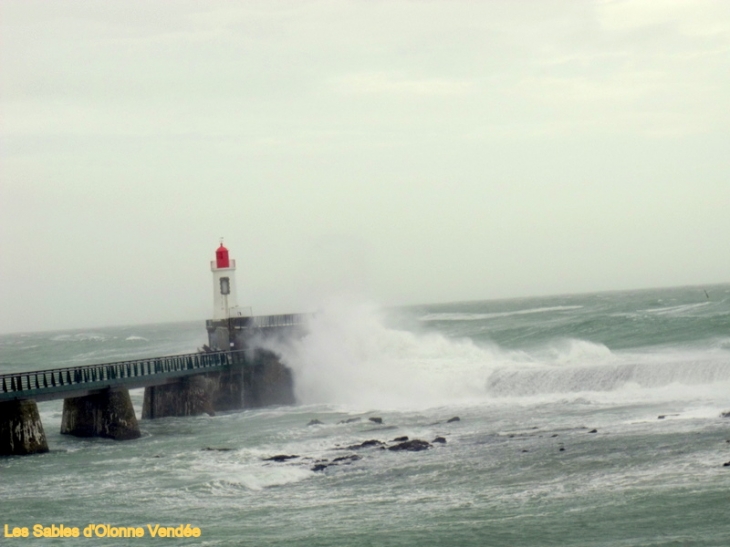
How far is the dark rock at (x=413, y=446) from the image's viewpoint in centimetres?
2202

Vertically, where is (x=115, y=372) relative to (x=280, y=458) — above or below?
above

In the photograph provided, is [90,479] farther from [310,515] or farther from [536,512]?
[536,512]

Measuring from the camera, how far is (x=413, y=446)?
22.2 m

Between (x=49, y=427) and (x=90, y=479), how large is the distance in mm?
12190

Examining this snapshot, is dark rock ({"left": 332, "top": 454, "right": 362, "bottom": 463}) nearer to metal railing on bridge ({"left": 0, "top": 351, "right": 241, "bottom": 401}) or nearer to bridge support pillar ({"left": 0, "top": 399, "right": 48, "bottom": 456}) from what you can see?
bridge support pillar ({"left": 0, "top": 399, "right": 48, "bottom": 456})

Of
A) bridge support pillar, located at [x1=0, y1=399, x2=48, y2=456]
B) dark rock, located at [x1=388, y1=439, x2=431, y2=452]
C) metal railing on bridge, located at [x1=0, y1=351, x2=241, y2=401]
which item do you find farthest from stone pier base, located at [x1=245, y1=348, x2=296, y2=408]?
dark rock, located at [x1=388, y1=439, x2=431, y2=452]

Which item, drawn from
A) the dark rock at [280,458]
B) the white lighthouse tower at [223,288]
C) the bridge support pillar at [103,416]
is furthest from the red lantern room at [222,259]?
the dark rock at [280,458]

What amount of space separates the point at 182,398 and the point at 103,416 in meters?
4.83

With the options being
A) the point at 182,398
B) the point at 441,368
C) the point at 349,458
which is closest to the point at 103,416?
the point at 182,398

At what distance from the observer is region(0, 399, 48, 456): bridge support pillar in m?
24.6

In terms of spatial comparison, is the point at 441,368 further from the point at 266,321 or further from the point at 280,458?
the point at 280,458

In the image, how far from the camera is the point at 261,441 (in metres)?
24.9

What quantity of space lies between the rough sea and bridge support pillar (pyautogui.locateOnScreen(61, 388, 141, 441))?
27.0 inches

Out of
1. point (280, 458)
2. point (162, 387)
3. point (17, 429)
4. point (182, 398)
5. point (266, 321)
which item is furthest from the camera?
point (266, 321)
